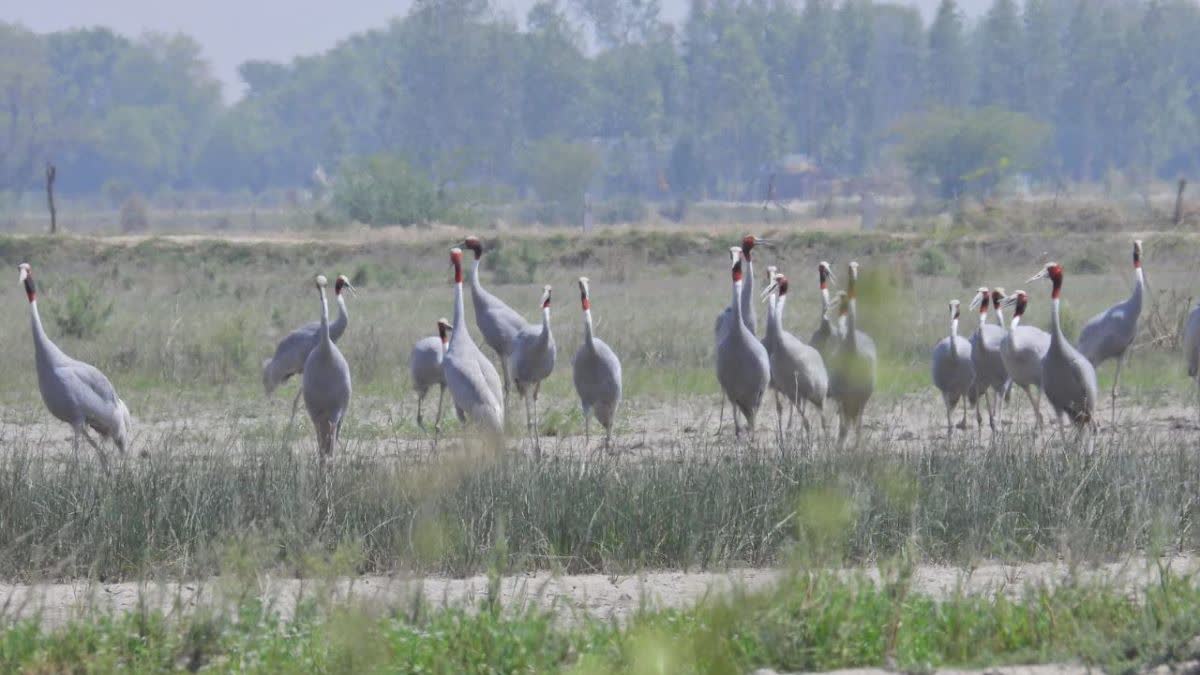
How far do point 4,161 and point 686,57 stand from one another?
105 ft

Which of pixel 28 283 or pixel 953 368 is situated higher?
pixel 28 283

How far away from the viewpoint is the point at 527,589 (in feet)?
25.2

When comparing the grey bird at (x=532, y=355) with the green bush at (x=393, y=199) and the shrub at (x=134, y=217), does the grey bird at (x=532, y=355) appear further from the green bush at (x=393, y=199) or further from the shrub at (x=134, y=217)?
the shrub at (x=134, y=217)

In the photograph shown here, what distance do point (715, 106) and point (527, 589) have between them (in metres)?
71.9

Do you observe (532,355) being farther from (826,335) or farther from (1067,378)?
(1067,378)

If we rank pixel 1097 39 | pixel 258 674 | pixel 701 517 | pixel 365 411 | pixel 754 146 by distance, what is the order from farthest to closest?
pixel 1097 39 < pixel 754 146 < pixel 365 411 < pixel 701 517 < pixel 258 674

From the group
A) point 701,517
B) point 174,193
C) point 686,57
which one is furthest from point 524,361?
point 174,193

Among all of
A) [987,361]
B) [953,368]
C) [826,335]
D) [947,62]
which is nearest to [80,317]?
[826,335]

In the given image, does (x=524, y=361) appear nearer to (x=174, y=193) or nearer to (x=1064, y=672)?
(x=1064, y=672)

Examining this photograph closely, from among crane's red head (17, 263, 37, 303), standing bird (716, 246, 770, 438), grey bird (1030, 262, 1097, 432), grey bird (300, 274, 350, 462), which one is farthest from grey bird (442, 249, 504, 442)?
grey bird (1030, 262, 1097, 432)

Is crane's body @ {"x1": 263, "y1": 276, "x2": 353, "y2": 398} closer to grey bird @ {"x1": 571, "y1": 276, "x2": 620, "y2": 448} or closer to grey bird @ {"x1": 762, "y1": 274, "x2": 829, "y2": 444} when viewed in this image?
grey bird @ {"x1": 571, "y1": 276, "x2": 620, "y2": 448}

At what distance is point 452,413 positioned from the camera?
15.2 meters

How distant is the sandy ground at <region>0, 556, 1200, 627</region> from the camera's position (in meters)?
6.63

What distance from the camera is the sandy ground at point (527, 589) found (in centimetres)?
663
